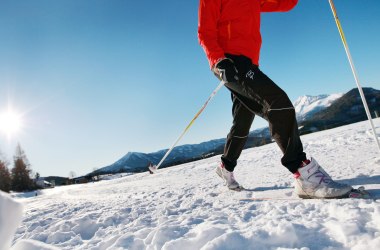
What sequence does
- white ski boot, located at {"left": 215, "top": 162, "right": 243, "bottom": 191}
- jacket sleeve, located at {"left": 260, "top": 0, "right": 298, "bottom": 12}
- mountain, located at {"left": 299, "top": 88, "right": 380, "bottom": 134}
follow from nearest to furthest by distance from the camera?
1. white ski boot, located at {"left": 215, "top": 162, "right": 243, "bottom": 191}
2. jacket sleeve, located at {"left": 260, "top": 0, "right": 298, "bottom": 12}
3. mountain, located at {"left": 299, "top": 88, "right": 380, "bottom": 134}

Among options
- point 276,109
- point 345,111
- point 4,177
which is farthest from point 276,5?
point 345,111

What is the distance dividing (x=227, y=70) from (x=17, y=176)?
75.8 meters

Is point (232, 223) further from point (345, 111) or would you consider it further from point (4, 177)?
point (345, 111)

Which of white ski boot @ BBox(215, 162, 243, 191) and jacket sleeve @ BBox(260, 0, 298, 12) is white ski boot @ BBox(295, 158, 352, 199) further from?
jacket sleeve @ BBox(260, 0, 298, 12)

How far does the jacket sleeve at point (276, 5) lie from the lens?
3908 mm

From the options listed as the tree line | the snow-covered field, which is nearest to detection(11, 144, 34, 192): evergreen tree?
the tree line

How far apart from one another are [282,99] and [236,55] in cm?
86

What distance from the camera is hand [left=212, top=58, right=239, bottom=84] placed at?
9.97ft

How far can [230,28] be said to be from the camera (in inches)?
135

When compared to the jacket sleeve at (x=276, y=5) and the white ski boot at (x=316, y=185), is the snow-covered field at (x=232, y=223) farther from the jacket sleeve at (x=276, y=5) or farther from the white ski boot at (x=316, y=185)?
the jacket sleeve at (x=276, y=5)

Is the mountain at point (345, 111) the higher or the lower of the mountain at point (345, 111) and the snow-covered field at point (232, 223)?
the higher

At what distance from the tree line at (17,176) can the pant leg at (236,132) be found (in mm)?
70491

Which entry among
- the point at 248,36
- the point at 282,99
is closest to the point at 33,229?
the point at 282,99

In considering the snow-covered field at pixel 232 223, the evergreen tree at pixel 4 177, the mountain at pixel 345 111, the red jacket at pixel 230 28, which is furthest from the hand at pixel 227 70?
the mountain at pixel 345 111
